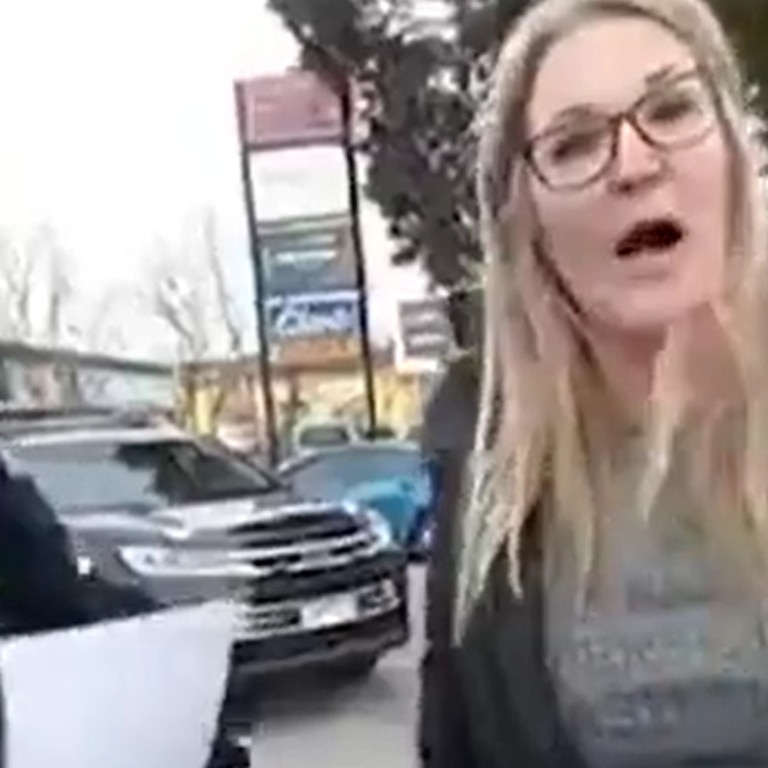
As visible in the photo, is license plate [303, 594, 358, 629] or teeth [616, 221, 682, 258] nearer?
teeth [616, 221, 682, 258]

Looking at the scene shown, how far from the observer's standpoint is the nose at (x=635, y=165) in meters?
0.82

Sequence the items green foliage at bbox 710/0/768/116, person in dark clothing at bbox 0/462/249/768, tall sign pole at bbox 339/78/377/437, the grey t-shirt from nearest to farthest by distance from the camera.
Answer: the grey t-shirt < green foliage at bbox 710/0/768/116 < person in dark clothing at bbox 0/462/249/768 < tall sign pole at bbox 339/78/377/437

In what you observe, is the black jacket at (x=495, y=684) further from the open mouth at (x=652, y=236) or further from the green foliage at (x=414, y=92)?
the green foliage at (x=414, y=92)

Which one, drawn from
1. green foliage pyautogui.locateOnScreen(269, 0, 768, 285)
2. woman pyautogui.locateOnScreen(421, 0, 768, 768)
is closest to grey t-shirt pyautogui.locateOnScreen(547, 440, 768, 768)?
woman pyautogui.locateOnScreen(421, 0, 768, 768)

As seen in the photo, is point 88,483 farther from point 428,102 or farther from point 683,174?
point 683,174

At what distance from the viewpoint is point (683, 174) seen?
82 centimetres

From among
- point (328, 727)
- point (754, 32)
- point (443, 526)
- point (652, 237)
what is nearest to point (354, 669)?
point (328, 727)

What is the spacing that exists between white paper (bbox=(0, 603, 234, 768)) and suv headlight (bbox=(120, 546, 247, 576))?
0.04 meters

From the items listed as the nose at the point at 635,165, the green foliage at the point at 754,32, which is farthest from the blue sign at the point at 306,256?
the nose at the point at 635,165

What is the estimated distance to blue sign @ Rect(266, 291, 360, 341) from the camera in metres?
1.86

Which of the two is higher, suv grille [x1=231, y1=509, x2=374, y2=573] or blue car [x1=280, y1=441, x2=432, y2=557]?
blue car [x1=280, y1=441, x2=432, y2=557]

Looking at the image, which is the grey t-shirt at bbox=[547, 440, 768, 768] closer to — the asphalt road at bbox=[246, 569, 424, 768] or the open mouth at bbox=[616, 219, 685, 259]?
the open mouth at bbox=[616, 219, 685, 259]

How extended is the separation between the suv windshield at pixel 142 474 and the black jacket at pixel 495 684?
956 millimetres

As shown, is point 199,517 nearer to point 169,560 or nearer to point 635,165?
point 169,560
